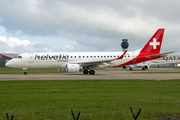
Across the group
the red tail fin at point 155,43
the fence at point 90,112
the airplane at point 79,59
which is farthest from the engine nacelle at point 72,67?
the fence at point 90,112

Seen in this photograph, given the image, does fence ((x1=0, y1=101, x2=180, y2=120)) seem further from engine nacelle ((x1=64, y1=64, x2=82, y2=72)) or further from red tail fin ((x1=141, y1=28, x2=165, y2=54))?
red tail fin ((x1=141, y1=28, x2=165, y2=54))

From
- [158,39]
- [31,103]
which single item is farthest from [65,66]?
[31,103]

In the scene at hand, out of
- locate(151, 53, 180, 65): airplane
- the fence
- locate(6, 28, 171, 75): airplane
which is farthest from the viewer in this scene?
locate(151, 53, 180, 65): airplane

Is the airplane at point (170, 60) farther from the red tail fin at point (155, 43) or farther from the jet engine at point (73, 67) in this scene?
the jet engine at point (73, 67)

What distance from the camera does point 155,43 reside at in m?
37.9

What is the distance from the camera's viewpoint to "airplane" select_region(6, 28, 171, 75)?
33.3m

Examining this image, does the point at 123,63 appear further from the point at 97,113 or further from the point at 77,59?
the point at 97,113

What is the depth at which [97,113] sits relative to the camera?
8.62 metres

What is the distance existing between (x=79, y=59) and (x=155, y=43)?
14.1 meters

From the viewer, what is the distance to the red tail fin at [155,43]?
3756 cm

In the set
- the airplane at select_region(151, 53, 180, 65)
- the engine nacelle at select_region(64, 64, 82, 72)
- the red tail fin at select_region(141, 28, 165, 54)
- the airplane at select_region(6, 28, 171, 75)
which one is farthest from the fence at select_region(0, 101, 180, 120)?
the airplane at select_region(151, 53, 180, 65)

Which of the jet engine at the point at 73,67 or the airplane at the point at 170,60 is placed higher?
the airplane at the point at 170,60

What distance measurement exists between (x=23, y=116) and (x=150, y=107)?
18.6ft

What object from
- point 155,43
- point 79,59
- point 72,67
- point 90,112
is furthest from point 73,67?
point 90,112
